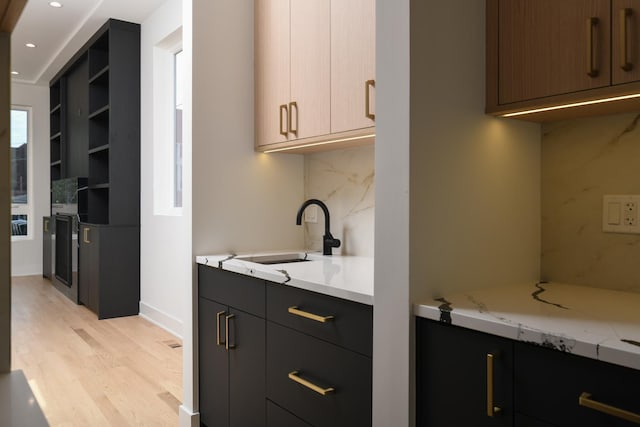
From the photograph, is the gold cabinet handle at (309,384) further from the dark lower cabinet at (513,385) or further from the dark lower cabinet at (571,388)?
the dark lower cabinet at (571,388)

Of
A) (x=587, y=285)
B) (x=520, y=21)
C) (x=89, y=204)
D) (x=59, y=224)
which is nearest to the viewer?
(x=520, y=21)

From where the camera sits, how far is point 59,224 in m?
6.37

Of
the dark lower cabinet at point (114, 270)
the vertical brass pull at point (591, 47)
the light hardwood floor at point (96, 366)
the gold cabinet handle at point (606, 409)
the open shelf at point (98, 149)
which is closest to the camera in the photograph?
the gold cabinet handle at point (606, 409)

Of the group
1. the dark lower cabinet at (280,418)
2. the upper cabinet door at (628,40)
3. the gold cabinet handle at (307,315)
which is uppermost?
the upper cabinet door at (628,40)

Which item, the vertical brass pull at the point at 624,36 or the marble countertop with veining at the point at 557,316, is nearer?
the marble countertop with veining at the point at 557,316

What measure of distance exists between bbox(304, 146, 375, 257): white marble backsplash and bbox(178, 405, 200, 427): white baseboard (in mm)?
1021

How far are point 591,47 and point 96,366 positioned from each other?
335 centimetres

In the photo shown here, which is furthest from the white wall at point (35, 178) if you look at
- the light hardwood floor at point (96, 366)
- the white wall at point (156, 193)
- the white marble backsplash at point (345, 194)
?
the white marble backsplash at point (345, 194)

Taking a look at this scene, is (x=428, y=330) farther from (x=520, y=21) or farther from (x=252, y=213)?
(x=252, y=213)

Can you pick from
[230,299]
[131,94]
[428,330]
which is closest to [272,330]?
[230,299]

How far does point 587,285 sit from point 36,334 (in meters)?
4.17

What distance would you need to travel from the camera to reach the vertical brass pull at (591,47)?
1.28 metres

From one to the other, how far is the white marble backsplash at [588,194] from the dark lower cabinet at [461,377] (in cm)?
63

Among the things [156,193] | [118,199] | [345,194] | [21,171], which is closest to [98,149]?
[118,199]
